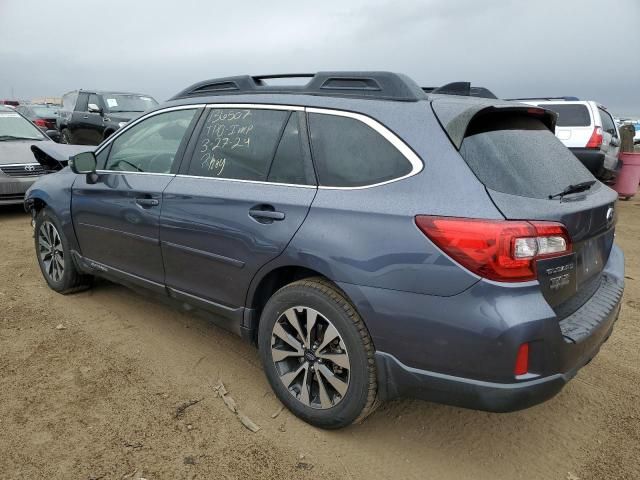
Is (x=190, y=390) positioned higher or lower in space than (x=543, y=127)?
lower

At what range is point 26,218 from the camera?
7.65m

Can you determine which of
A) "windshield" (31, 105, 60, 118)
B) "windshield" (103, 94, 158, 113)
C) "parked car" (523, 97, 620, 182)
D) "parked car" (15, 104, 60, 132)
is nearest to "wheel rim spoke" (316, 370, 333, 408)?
"parked car" (523, 97, 620, 182)

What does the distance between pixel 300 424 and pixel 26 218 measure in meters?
6.75

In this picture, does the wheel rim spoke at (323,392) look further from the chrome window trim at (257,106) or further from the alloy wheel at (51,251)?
the alloy wheel at (51,251)

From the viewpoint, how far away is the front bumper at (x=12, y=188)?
7.37 metres

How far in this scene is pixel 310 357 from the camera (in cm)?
253

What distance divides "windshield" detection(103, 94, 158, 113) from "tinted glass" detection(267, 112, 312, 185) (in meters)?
10.7

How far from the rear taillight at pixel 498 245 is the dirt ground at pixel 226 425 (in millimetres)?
1023

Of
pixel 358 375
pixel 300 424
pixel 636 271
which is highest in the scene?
pixel 358 375

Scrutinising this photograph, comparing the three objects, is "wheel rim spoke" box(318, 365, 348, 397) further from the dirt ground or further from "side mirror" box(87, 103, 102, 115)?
"side mirror" box(87, 103, 102, 115)

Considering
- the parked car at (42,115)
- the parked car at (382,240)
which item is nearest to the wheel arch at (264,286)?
the parked car at (382,240)

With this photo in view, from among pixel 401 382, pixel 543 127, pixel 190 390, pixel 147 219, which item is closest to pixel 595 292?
pixel 543 127

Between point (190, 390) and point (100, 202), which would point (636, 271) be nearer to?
point (190, 390)

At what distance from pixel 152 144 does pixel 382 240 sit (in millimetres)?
2067
